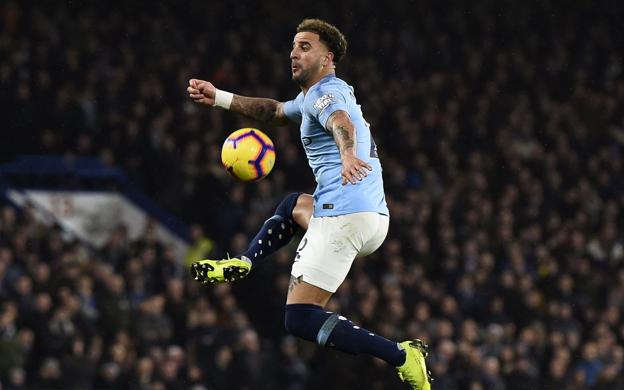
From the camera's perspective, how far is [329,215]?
283 inches

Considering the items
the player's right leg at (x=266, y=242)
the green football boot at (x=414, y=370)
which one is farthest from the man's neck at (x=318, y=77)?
the green football boot at (x=414, y=370)

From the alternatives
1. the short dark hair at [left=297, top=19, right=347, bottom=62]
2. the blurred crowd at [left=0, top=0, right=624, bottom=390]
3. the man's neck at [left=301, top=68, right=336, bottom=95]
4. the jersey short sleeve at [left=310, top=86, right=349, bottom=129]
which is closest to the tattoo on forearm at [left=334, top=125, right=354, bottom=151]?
the jersey short sleeve at [left=310, top=86, right=349, bottom=129]

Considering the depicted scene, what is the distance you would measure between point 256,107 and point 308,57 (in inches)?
33.0

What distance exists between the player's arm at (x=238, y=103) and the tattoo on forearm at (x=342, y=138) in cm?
115

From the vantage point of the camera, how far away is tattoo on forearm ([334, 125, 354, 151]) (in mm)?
6625

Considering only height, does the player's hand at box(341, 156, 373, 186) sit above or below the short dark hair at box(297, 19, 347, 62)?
below

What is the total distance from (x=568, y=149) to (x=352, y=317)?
6313 millimetres

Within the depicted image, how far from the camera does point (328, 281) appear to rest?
7.15 metres

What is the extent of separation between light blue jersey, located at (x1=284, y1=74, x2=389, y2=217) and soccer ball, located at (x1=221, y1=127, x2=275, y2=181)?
0.40 meters

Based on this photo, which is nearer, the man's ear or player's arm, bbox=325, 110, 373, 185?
player's arm, bbox=325, 110, 373, 185

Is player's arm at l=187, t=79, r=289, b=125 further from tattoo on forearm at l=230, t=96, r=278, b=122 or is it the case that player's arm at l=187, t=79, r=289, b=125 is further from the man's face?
the man's face

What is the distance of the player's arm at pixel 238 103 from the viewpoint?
7.84 metres

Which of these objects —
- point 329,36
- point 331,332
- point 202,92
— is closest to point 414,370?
point 331,332

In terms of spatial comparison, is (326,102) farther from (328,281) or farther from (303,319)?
(303,319)
